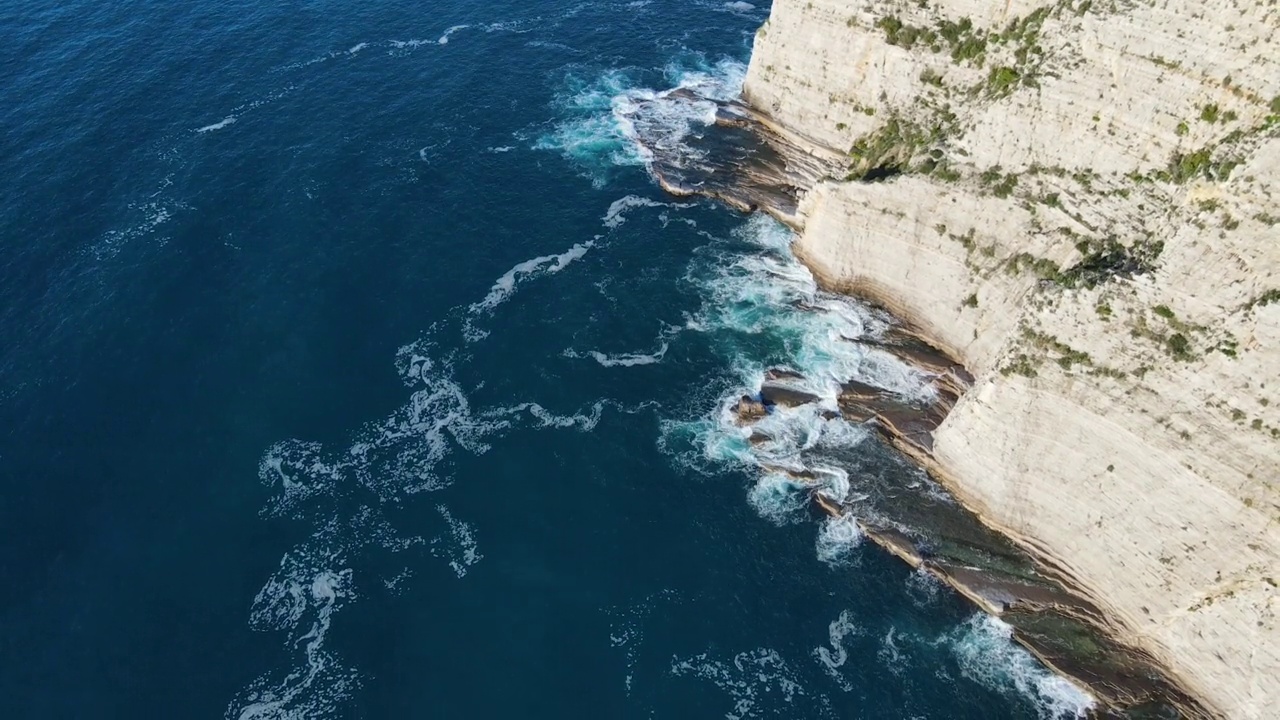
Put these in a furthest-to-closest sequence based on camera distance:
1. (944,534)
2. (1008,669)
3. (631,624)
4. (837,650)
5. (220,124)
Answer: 1. (220,124)
2. (944,534)
3. (631,624)
4. (837,650)
5. (1008,669)

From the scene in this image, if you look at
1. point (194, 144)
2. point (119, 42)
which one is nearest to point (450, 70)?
point (194, 144)

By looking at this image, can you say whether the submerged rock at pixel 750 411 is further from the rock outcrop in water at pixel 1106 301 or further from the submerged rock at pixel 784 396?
the rock outcrop in water at pixel 1106 301

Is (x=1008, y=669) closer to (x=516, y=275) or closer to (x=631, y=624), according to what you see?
(x=631, y=624)

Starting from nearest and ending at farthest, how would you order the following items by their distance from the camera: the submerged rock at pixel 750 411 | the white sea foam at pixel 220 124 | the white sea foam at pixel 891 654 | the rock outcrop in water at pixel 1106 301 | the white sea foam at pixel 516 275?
1. the rock outcrop in water at pixel 1106 301
2. the white sea foam at pixel 891 654
3. the submerged rock at pixel 750 411
4. the white sea foam at pixel 516 275
5. the white sea foam at pixel 220 124

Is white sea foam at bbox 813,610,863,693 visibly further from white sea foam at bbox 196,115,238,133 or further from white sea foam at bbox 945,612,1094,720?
white sea foam at bbox 196,115,238,133

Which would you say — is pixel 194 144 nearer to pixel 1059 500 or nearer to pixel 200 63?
pixel 200 63

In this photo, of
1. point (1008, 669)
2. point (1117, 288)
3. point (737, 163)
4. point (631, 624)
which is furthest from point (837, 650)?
point (737, 163)

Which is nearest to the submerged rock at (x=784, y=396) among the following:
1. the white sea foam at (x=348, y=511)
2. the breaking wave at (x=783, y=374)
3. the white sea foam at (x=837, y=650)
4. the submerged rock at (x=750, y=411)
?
the breaking wave at (x=783, y=374)
